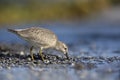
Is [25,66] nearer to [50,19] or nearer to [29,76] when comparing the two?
[29,76]

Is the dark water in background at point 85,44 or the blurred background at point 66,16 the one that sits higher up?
the blurred background at point 66,16

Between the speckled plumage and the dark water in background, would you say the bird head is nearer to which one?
the speckled plumage

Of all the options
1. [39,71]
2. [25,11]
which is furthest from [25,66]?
[25,11]

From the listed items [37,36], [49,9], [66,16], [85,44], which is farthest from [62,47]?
[66,16]

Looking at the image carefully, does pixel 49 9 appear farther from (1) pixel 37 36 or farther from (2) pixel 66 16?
(1) pixel 37 36

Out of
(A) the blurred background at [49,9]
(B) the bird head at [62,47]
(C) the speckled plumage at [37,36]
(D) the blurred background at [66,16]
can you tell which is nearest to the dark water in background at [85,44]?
(D) the blurred background at [66,16]

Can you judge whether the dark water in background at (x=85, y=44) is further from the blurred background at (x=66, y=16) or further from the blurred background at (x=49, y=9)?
the blurred background at (x=49, y=9)

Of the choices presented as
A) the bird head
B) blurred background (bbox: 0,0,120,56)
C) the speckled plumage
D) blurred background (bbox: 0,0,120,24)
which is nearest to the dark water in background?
blurred background (bbox: 0,0,120,56)

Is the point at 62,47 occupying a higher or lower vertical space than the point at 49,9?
lower
